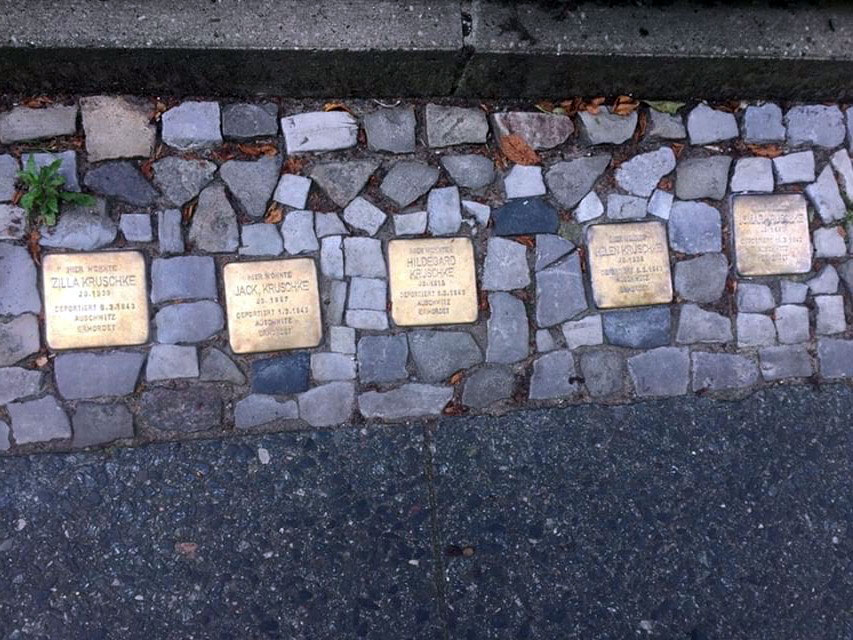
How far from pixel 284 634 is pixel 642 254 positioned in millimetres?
1937

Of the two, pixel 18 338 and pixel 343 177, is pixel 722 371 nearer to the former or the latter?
pixel 343 177

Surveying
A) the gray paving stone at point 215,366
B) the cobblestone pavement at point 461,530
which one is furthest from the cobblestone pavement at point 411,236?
the cobblestone pavement at point 461,530

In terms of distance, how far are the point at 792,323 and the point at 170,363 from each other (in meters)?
2.41

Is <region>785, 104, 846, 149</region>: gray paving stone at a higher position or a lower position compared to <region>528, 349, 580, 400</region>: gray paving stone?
higher

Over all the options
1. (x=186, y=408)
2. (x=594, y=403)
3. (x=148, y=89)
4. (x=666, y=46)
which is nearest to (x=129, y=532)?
(x=186, y=408)

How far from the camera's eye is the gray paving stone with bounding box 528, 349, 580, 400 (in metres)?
2.86

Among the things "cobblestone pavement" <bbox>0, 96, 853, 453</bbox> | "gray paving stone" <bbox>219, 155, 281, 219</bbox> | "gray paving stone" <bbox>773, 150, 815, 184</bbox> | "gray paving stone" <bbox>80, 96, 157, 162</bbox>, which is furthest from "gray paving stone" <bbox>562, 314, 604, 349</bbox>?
"gray paving stone" <bbox>80, 96, 157, 162</bbox>

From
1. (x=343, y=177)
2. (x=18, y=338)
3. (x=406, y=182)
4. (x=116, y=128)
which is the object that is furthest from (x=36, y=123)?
(x=406, y=182)

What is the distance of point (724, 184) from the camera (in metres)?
2.96

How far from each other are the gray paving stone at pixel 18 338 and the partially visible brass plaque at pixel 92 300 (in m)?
0.05

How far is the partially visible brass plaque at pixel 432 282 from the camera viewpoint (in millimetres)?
2807

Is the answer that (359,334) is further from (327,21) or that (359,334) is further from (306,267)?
(327,21)

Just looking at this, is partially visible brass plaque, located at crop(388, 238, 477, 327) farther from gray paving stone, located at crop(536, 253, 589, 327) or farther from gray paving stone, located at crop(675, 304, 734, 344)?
gray paving stone, located at crop(675, 304, 734, 344)

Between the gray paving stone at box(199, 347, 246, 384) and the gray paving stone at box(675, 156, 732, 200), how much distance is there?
1.85 metres
